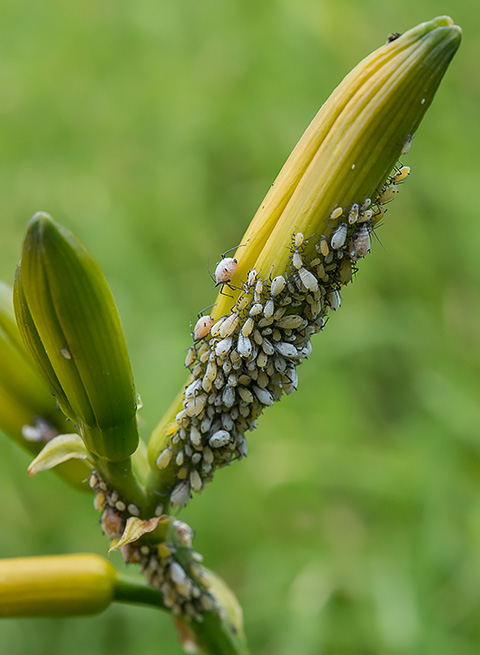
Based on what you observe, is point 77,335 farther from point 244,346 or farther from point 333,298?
point 333,298

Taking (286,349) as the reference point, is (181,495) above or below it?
below

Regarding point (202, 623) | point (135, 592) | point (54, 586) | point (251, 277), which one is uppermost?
point (251, 277)

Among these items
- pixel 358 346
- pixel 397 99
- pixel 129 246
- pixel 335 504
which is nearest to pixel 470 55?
pixel 358 346

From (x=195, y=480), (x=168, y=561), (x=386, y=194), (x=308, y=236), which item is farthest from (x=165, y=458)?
(x=386, y=194)

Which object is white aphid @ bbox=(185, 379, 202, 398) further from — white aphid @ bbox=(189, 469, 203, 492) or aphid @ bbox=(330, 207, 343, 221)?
aphid @ bbox=(330, 207, 343, 221)

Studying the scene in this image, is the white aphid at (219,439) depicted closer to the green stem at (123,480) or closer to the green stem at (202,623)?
the green stem at (123,480)

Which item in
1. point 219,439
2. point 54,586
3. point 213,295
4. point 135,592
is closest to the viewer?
point 219,439

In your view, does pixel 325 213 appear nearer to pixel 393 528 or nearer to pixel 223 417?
pixel 223 417
